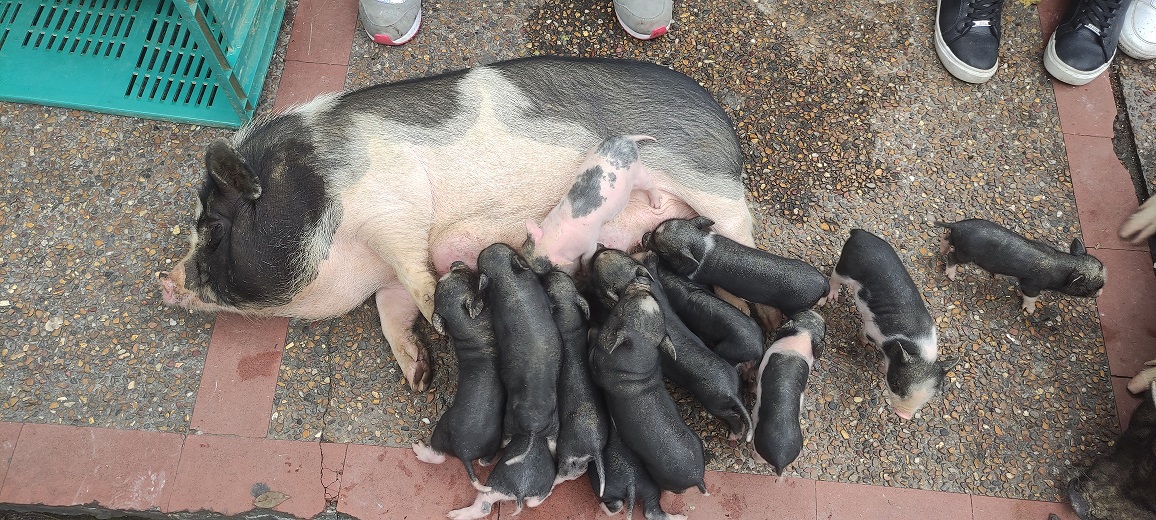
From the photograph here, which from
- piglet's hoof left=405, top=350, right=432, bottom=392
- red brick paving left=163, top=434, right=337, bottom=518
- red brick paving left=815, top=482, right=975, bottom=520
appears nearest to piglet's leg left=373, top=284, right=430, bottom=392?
piglet's hoof left=405, top=350, right=432, bottom=392

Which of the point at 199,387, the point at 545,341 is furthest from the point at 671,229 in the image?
the point at 199,387

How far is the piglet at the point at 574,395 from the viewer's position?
276 cm

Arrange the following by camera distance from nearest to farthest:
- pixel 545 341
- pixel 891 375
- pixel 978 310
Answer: pixel 545 341 < pixel 891 375 < pixel 978 310

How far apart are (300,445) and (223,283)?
72 centimetres

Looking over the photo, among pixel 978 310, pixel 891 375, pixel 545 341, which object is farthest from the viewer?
pixel 978 310

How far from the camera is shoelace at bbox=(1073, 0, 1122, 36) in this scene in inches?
155

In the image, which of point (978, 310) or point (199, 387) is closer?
point (199, 387)

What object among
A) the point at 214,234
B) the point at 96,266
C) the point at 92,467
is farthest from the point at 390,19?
the point at 92,467

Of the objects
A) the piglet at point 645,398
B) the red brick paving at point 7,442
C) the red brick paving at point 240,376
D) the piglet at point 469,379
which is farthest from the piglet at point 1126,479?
the red brick paving at point 7,442

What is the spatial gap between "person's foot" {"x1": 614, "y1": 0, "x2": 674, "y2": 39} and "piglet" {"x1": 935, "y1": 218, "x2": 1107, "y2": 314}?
1729mm

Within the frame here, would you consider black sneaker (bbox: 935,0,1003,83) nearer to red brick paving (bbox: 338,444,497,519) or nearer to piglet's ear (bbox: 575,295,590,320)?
piglet's ear (bbox: 575,295,590,320)

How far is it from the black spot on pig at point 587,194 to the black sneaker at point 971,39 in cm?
227

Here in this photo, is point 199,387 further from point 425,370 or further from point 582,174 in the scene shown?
point 582,174

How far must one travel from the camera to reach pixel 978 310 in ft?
11.2
